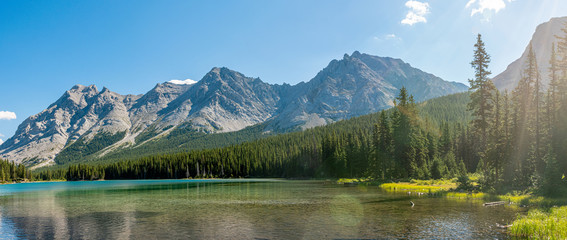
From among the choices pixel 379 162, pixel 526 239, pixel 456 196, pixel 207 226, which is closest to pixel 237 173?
pixel 379 162

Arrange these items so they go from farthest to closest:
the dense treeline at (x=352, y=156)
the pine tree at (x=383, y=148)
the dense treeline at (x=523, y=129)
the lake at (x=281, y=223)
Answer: the pine tree at (x=383, y=148), the dense treeline at (x=352, y=156), the dense treeline at (x=523, y=129), the lake at (x=281, y=223)

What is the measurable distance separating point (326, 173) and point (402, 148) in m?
58.8

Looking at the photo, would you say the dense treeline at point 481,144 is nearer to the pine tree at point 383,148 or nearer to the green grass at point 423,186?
the pine tree at point 383,148

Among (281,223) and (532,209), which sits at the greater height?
(281,223)

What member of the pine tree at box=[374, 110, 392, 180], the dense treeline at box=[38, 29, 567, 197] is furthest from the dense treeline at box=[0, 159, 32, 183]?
the pine tree at box=[374, 110, 392, 180]

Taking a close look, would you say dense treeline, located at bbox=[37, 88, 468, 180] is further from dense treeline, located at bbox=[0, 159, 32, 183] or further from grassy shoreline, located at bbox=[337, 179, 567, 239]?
dense treeline, located at bbox=[0, 159, 32, 183]

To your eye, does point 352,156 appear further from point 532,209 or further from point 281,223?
point 281,223

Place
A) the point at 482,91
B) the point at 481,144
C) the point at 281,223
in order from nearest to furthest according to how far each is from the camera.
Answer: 1. the point at 281,223
2. the point at 482,91
3. the point at 481,144

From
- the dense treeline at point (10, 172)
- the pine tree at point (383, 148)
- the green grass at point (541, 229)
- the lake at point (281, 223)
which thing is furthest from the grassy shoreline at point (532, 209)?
the dense treeline at point (10, 172)

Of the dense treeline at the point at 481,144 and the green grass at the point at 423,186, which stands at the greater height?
the dense treeline at the point at 481,144

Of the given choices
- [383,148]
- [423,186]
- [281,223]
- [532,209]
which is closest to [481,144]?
[423,186]

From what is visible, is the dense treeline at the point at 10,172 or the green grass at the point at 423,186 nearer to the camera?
the green grass at the point at 423,186

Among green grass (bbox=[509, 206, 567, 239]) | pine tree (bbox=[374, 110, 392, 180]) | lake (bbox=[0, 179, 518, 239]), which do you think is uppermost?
pine tree (bbox=[374, 110, 392, 180])

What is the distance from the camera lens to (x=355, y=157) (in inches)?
4493
